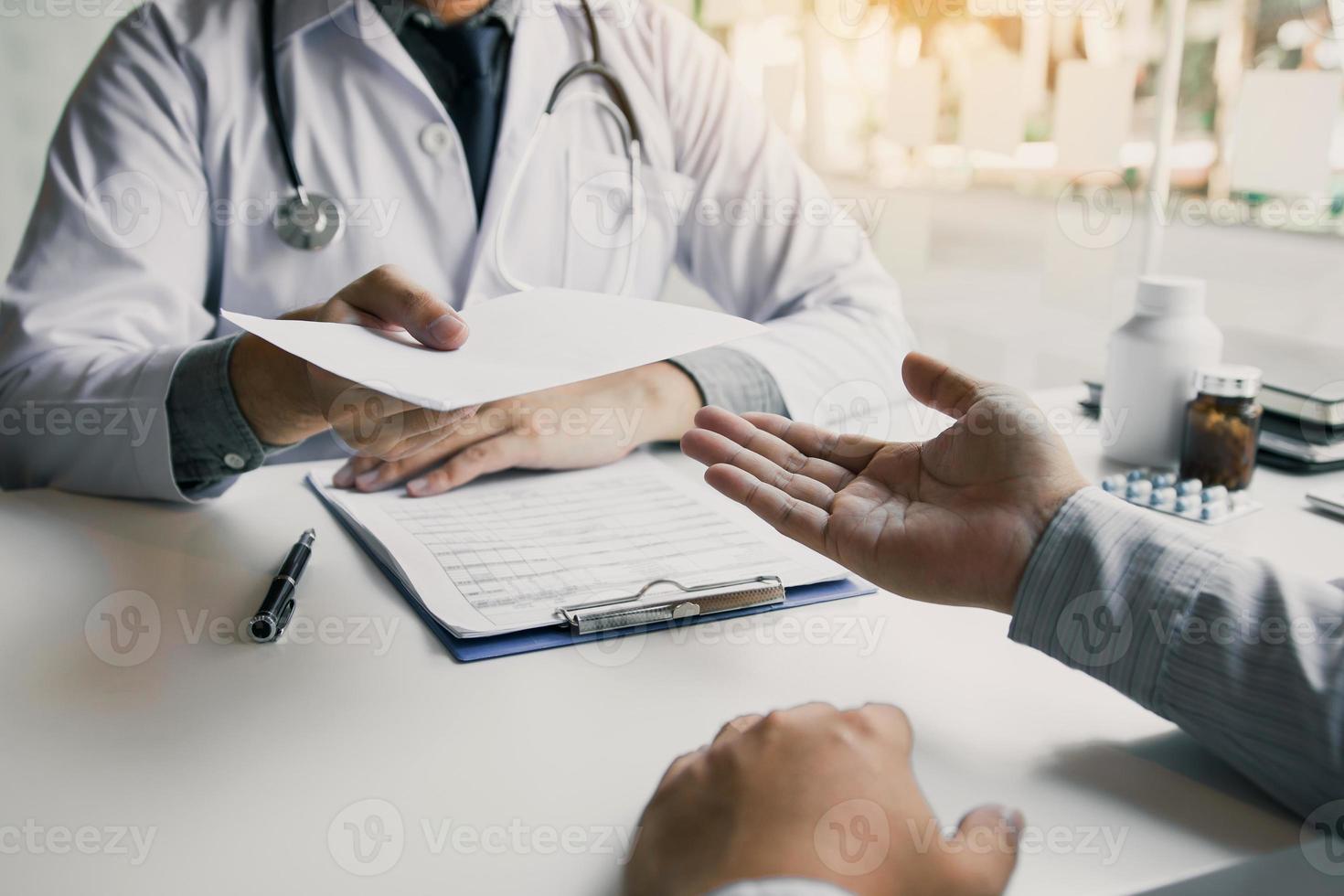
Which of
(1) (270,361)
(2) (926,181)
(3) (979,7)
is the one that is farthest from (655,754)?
(2) (926,181)

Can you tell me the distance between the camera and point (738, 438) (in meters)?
0.77

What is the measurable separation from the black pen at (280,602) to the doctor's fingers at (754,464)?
292 mm

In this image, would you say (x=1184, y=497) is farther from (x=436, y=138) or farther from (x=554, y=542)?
(x=436, y=138)

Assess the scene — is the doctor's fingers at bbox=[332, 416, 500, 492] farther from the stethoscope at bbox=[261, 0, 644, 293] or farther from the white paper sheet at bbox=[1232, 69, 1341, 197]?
the white paper sheet at bbox=[1232, 69, 1341, 197]

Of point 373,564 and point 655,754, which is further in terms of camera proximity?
point 373,564

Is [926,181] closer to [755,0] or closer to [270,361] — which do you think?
[755,0]

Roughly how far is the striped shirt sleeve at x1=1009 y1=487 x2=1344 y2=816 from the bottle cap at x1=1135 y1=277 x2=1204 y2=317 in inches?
17.6

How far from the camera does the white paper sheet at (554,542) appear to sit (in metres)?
0.67

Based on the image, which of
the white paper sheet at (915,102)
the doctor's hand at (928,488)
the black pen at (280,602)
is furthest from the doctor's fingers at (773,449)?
the white paper sheet at (915,102)

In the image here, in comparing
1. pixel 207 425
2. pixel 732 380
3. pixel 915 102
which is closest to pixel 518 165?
pixel 732 380

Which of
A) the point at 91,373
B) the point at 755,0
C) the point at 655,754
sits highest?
the point at 755,0

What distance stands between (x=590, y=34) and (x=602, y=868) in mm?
1067

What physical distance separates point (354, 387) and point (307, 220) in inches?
18.5

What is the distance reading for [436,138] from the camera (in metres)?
1.14
